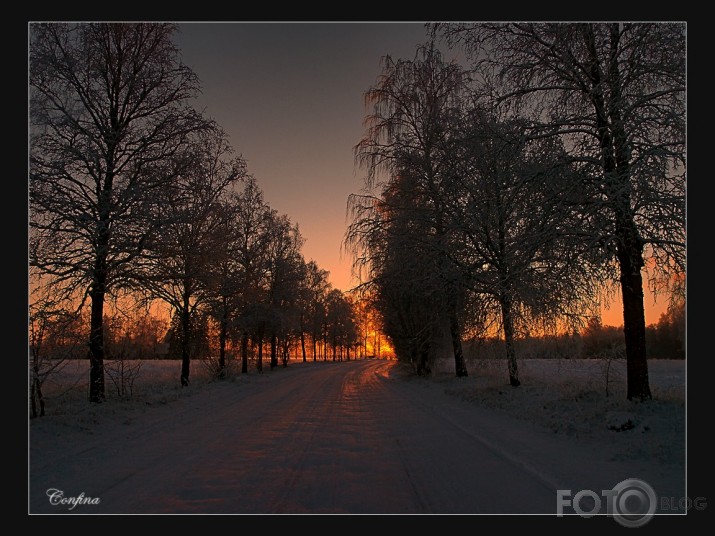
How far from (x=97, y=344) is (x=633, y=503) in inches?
468

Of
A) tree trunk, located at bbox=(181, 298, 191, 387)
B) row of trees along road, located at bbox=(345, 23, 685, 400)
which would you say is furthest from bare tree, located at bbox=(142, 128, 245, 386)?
row of trees along road, located at bbox=(345, 23, 685, 400)

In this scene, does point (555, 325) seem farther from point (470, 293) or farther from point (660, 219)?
point (660, 219)

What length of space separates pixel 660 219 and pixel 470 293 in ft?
26.1

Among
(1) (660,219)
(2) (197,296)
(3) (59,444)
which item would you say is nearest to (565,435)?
(1) (660,219)

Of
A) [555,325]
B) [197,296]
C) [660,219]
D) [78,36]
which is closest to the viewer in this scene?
[660,219]

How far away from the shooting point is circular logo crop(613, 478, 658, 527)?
4965mm

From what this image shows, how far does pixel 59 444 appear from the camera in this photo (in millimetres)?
8398

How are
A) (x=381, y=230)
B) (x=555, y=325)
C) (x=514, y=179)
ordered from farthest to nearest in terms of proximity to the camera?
(x=381, y=230) < (x=555, y=325) < (x=514, y=179)

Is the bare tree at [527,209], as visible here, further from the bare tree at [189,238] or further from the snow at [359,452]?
the bare tree at [189,238]

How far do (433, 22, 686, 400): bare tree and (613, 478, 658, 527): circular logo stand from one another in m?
3.16

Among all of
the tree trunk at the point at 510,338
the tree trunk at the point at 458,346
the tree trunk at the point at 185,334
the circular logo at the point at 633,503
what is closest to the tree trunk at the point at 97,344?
the tree trunk at the point at 185,334

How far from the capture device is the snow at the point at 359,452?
17.1 feet

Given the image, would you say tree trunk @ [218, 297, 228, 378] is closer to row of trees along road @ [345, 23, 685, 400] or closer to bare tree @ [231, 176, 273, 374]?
bare tree @ [231, 176, 273, 374]

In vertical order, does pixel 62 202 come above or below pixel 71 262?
above
